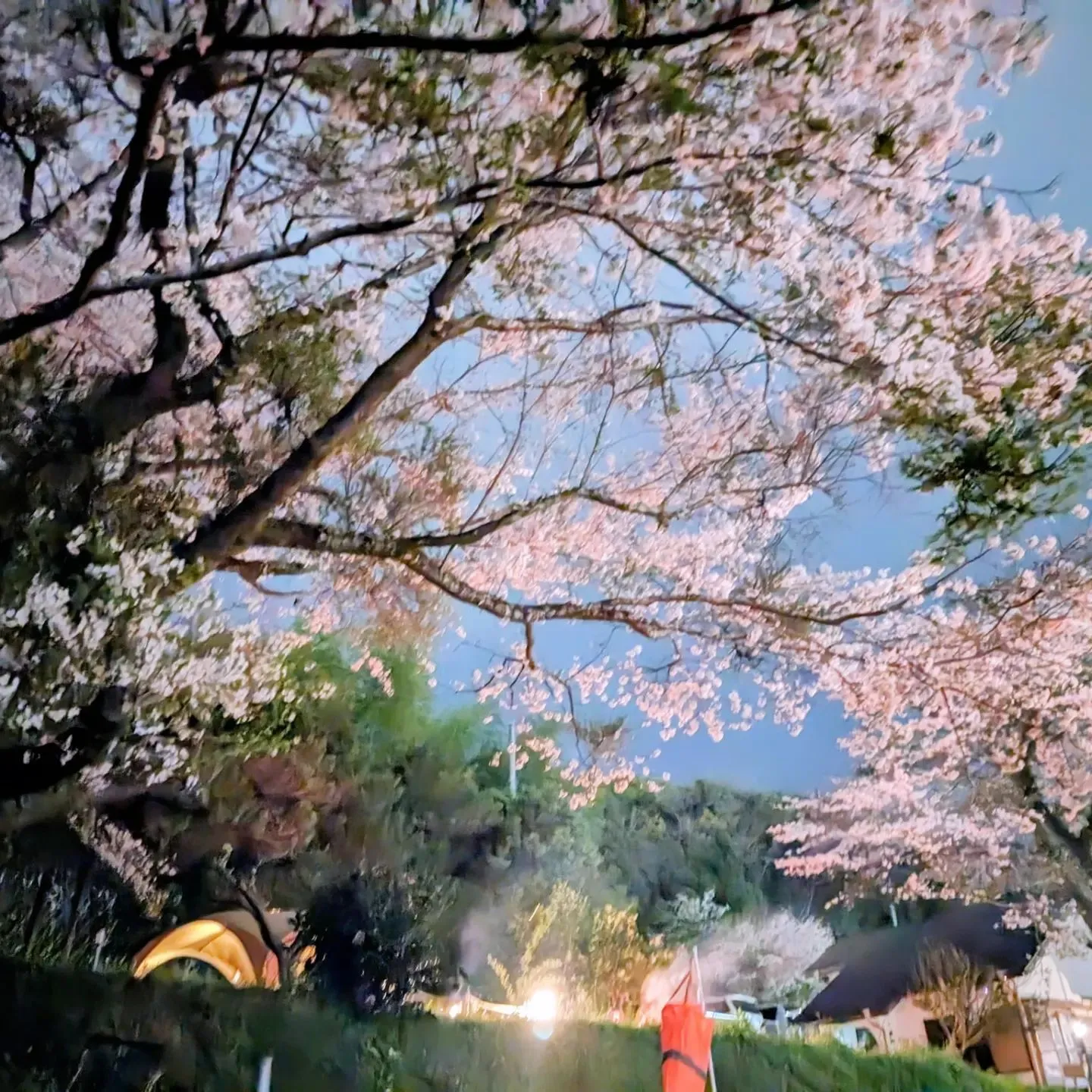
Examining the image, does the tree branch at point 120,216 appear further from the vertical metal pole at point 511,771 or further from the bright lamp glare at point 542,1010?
the vertical metal pole at point 511,771

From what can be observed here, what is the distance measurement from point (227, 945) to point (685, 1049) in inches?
213

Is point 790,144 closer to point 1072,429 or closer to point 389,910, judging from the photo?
point 1072,429

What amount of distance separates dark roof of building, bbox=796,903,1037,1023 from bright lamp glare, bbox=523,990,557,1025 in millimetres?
7367

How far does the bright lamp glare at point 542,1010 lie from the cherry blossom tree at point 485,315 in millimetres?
1783

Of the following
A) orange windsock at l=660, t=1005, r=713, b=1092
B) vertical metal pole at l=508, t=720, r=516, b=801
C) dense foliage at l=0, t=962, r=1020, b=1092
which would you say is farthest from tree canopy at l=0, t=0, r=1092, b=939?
vertical metal pole at l=508, t=720, r=516, b=801

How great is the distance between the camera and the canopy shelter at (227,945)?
754 centimetres

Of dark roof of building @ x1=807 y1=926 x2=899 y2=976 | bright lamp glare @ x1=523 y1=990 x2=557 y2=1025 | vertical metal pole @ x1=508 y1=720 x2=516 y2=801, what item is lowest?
bright lamp glare @ x1=523 y1=990 x2=557 y2=1025

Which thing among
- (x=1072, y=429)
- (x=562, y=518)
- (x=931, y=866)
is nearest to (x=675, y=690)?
(x=562, y=518)

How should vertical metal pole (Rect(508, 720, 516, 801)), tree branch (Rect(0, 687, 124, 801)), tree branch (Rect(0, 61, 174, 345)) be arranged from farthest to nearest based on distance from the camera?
vertical metal pole (Rect(508, 720, 516, 801)), tree branch (Rect(0, 687, 124, 801)), tree branch (Rect(0, 61, 174, 345))

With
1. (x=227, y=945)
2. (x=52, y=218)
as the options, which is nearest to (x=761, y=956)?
(x=227, y=945)

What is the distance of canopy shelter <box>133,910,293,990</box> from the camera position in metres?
7.54

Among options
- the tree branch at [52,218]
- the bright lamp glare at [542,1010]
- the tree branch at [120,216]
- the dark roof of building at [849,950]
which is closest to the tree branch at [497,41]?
the tree branch at [120,216]

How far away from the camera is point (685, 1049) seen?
15.1 feet

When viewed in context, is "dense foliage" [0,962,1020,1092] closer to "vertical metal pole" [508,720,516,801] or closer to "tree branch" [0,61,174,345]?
"tree branch" [0,61,174,345]
